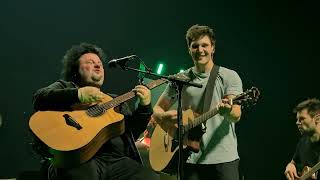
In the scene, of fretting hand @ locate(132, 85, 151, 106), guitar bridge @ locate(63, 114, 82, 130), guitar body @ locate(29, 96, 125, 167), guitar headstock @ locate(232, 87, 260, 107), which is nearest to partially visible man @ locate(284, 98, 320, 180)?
guitar headstock @ locate(232, 87, 260, 107)

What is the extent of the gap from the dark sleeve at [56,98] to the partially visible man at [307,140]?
2703 millimetres

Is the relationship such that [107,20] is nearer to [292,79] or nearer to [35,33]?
[35,33]

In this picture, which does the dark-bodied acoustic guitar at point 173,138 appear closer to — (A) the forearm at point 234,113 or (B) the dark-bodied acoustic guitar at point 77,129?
(A) the forearm at point 234,113

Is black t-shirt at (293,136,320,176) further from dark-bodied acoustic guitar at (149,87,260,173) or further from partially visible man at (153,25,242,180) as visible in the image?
dark-bodied acoustic guitar at (149,87,260,173)

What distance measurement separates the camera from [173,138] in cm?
405

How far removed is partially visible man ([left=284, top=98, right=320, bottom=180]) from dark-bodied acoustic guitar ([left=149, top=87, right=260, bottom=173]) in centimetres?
161

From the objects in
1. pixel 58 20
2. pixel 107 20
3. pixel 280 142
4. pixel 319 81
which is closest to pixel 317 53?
pixel 319 81

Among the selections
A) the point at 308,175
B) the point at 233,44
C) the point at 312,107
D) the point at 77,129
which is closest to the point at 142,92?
the point at 77,129

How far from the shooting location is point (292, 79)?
623cm

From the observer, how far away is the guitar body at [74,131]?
312 cm

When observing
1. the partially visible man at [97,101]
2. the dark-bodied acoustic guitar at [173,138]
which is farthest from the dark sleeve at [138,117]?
the dark-bodied acoustic guitar at [173,138]

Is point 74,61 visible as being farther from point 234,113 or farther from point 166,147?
point 234,113

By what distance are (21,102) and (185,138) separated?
3.03m

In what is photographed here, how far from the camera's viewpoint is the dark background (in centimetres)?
609
